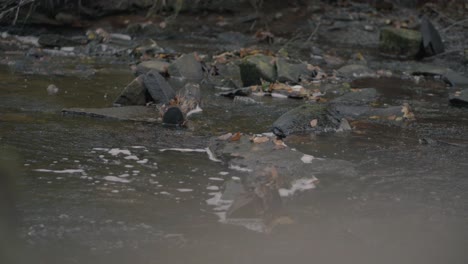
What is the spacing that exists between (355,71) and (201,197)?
591cm

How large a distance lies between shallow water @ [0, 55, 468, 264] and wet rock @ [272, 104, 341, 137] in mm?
178

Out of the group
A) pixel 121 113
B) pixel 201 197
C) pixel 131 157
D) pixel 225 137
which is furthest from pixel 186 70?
pixel 201 197

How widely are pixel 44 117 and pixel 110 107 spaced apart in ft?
2.57

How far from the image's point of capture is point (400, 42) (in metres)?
11.0

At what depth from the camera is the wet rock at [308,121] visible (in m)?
5.25

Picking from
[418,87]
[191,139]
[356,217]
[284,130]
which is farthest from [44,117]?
[418,87]

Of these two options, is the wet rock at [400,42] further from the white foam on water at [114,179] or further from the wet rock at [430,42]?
the white foam on water at [114,179]

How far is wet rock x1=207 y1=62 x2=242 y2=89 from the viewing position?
7684mm

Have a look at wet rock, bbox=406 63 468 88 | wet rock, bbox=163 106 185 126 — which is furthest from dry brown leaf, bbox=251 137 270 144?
wet rock, bbox=406 63 468 88

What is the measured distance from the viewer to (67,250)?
9.19 ft

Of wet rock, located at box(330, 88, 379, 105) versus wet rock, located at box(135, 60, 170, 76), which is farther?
wet rock, located at box(135, 60, 170, 76)

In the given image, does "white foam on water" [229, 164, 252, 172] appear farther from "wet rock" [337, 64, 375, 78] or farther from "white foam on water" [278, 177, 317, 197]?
"wet rock" [337, 64, 375, 78]

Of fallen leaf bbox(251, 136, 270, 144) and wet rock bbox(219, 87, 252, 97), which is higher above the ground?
fallen leaf bbox(251, 136, 270, 144)

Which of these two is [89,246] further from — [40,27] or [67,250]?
[40,27]
